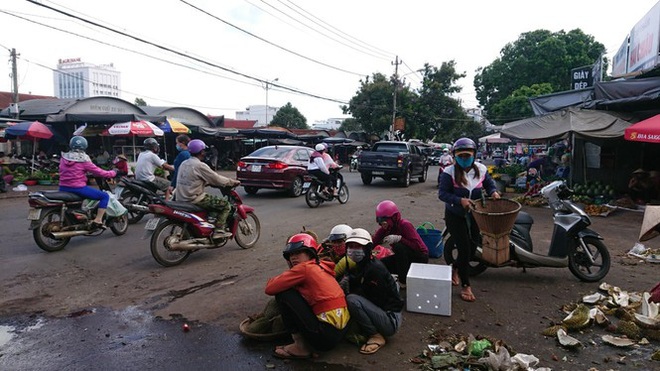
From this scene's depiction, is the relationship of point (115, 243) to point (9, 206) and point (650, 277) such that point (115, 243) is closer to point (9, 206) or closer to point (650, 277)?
point (9, 206)

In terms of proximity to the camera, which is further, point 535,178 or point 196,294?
point 535,178

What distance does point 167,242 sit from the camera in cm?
580

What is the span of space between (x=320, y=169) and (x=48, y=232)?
6445mm

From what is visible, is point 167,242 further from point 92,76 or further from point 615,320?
point 92,76

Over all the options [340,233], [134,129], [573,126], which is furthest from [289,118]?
[340,233]

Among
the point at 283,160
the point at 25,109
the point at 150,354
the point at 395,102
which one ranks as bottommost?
the point at 150,354

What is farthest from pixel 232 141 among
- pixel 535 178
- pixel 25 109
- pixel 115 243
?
pixel 115 243

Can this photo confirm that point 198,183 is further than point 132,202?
→ No

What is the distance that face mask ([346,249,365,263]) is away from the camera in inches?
147

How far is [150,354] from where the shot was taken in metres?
3.46

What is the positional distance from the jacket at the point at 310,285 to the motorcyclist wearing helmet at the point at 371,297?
26 centimetres

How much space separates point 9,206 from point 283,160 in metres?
7.43

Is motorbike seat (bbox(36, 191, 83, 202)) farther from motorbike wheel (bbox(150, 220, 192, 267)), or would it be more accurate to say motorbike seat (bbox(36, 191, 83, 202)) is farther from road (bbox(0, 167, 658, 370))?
motorbike wheel (bbox(150, 220, 192, 267))

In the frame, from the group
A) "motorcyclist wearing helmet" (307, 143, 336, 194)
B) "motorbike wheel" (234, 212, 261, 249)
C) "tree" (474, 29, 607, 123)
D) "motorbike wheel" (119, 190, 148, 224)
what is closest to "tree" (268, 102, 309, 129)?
"tree" (474, 29, 607, 123)
